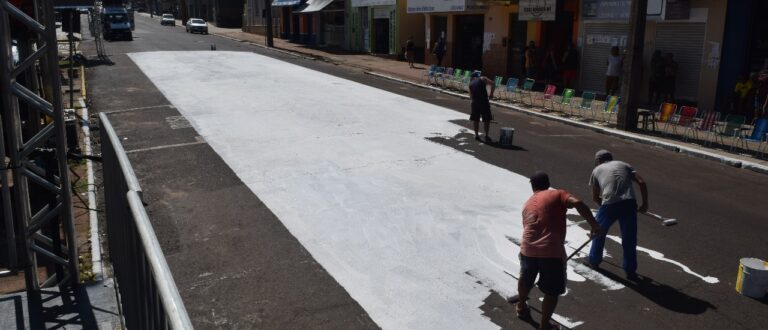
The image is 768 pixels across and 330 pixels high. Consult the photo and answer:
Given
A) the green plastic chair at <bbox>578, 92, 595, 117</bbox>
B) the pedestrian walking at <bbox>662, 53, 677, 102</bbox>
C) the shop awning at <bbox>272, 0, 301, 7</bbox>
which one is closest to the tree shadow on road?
the green plastic chair at <bbox>578, 92, 595, 117</bbox>

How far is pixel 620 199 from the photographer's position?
7379 mm

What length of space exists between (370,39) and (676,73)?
2511 centimetres

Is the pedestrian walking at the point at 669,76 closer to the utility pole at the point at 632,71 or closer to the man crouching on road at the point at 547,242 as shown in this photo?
the utility pole at the point at 632,71

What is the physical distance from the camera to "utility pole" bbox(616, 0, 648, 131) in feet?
55.0

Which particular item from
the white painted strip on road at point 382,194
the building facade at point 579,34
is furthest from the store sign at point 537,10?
the white painted strip on road at point 382,194

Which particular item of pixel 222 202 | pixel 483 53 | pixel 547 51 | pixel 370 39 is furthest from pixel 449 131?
pixel 370 39

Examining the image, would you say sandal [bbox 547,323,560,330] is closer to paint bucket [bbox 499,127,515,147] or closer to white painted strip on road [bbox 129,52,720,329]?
white painted strip on road [bbox 129,52,720,329]

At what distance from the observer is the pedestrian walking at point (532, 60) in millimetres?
25328

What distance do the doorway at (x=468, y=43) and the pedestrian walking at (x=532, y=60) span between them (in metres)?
7.03

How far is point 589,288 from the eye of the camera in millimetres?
7371

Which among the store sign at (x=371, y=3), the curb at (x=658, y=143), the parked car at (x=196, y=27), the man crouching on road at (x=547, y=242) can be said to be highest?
the store sign at (x=371, y=3)

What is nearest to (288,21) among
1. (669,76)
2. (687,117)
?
(669,76)

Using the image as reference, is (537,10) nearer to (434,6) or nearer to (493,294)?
(434,6)

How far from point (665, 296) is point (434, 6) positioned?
2785cm
